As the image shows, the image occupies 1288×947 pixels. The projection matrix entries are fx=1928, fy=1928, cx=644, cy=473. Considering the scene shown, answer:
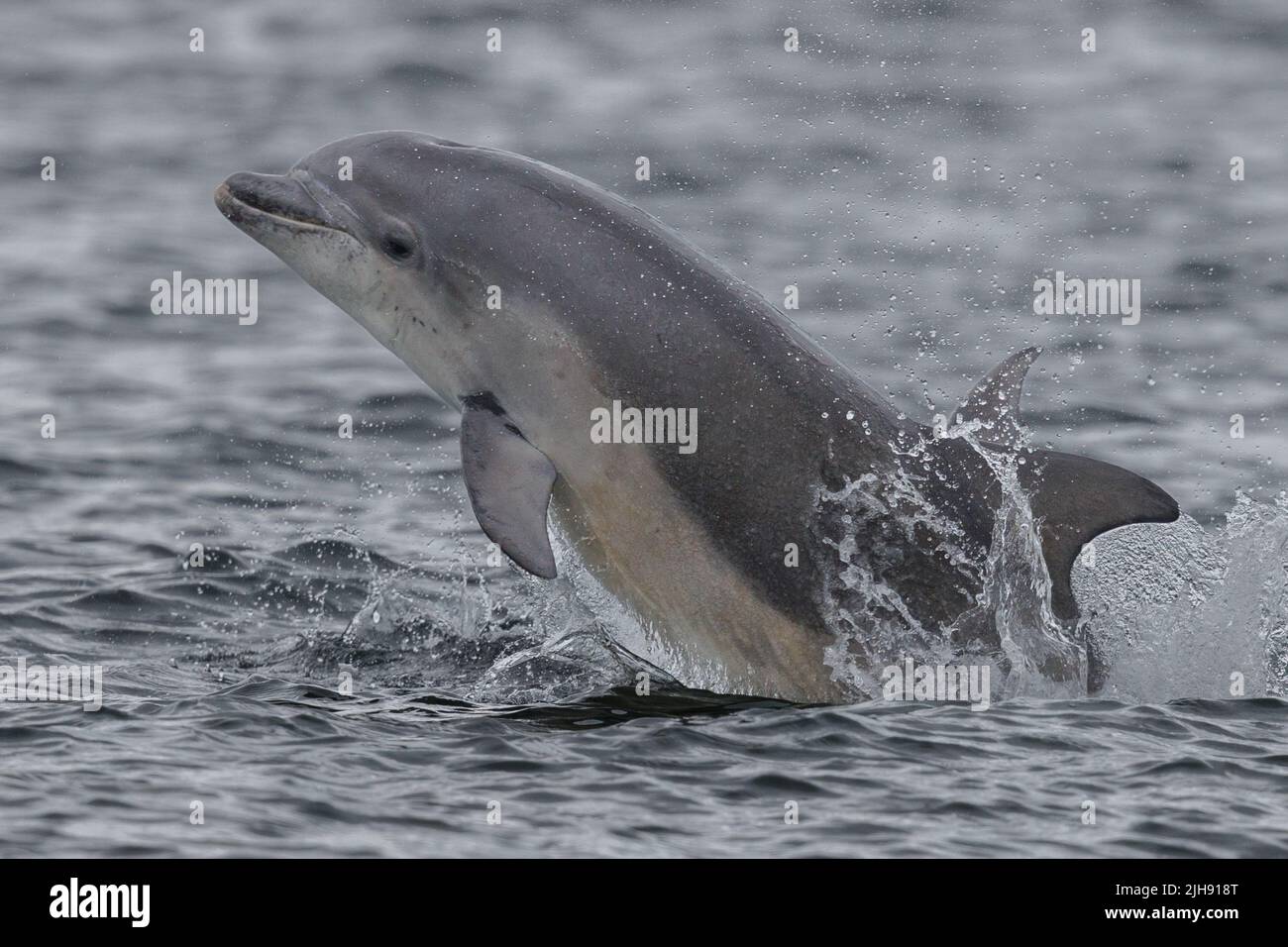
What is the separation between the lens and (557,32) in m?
35.6

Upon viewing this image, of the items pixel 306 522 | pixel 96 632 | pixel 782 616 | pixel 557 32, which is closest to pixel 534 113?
pixel 557 32

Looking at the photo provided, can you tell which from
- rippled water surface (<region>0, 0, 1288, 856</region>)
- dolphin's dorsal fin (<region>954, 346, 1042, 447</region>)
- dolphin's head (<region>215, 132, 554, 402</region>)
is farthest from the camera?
dolphin's head (<region>215, 132, 554, 402</region>)

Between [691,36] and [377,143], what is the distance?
82.0ft

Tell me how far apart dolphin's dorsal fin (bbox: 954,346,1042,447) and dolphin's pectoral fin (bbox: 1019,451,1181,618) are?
277mm

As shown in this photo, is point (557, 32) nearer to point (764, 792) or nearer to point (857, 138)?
point (857, 138)

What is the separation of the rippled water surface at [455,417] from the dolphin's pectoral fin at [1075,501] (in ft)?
2.98

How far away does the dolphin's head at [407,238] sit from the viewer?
11.3 metres

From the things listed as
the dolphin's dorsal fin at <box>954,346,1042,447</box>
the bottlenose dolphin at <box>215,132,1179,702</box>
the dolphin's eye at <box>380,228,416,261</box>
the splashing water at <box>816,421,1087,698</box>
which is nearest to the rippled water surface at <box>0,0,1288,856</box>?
→ the splashing water at <box>816,421,1087,698</box>

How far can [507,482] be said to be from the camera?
35.5ft

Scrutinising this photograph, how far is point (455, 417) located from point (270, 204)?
806cm

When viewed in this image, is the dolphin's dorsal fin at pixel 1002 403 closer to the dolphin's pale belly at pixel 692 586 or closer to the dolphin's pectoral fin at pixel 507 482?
the dolphin's pale belly at pixel 692 586

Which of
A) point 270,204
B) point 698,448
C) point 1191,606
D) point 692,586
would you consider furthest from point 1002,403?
point 270,204

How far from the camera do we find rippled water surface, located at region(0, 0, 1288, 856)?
947 cm

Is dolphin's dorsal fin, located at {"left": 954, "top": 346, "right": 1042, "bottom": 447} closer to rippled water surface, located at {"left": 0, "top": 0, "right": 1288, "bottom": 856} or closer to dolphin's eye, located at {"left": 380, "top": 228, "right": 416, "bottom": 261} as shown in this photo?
rippled water surface, located at {"left": 0, "top": 0, "right": 1288, "bottom": 856}
